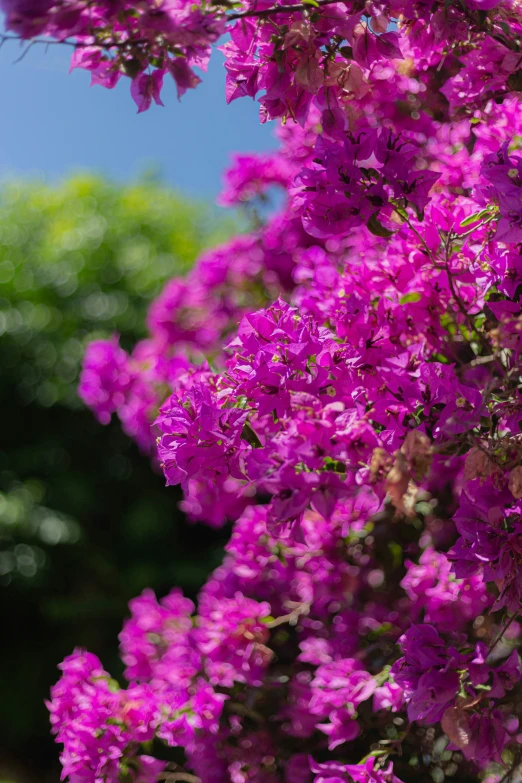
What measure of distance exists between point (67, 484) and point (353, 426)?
192 inches

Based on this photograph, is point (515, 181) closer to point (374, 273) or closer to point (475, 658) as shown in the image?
point (374, 273)

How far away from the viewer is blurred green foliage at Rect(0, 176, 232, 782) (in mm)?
5383

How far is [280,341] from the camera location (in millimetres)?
1133

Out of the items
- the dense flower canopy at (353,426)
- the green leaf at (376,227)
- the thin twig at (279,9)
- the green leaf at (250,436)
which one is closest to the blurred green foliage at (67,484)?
the dense flower canopy at (353,426)

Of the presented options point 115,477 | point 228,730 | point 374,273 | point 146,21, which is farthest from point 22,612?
point 146,21

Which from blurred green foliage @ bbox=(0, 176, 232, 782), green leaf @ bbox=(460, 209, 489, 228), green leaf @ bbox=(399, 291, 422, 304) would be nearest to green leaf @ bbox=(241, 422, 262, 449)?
green leaf @ bbox=(399, 291, 422, 304)

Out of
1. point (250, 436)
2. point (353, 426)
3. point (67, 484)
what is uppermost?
point (353, 426)

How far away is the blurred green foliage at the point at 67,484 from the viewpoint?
5.38m

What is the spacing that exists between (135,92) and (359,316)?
0.53m

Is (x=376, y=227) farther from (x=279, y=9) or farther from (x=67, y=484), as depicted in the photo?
(x=67, y=484)

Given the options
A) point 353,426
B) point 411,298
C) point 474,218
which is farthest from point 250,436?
point 474,218

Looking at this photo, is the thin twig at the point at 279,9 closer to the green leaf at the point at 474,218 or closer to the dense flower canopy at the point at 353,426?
the dense flower canopy at the point at 353,426

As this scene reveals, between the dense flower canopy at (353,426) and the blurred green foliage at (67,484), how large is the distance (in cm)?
332

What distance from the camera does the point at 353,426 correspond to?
983mm
